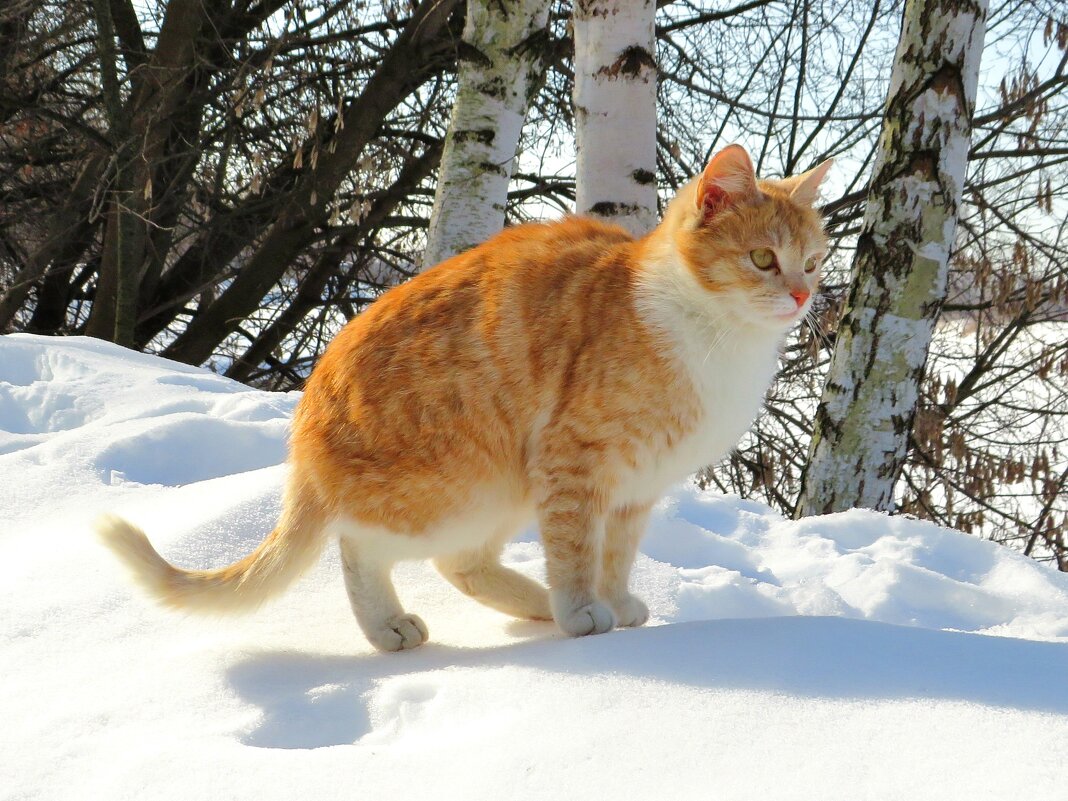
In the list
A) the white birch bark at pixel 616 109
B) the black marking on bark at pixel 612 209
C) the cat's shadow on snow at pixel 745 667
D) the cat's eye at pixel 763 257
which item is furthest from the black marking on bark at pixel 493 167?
the cat's shadow on snow at pixel 745 667

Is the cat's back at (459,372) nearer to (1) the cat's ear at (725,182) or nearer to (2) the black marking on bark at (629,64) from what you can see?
(1) the cat's ear at (725,182)

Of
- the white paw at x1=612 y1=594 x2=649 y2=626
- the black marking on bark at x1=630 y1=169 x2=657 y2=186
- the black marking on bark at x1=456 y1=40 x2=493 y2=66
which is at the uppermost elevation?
the black marking on bark at x1=456 y1=40 x2=493 y2=66

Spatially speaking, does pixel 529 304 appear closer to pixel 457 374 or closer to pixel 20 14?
pixel 457 374

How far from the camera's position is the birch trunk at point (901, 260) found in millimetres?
4148

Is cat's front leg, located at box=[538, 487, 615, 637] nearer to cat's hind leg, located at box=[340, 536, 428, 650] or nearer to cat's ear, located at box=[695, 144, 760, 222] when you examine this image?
cat's hind leg, located at box=[340, 536, 428, 650]

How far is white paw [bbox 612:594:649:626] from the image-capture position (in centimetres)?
262

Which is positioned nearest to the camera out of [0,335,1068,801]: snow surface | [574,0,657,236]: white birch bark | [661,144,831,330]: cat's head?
[0,335,1068,801]: snow surface

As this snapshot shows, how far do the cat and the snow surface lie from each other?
0.18 m

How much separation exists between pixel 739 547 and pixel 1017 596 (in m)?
0.84

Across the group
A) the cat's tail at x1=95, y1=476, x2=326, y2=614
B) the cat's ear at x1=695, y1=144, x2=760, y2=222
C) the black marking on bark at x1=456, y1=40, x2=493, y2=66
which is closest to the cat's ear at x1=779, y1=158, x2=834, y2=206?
the cat's ear at x1=695, y1=144, x2=760, y2=222

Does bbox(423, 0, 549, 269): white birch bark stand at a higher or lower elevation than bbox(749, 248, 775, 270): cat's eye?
higher

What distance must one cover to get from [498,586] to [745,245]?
109cm

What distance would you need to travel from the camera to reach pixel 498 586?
2750 mm

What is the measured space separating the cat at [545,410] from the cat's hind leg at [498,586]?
2.1 inches
